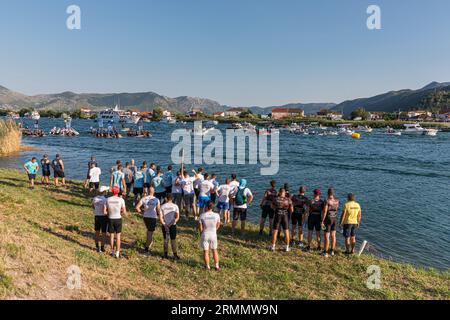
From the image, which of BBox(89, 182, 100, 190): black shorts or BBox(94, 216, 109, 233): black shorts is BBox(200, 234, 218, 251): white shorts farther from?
A: BBox(89, 182, 100, 190): black shorts

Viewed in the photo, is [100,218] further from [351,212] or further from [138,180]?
[351,212]

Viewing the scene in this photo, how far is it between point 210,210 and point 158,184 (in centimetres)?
570

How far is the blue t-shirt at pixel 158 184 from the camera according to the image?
46.3 ft

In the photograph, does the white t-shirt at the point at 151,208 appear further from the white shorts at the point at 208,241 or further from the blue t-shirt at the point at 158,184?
the blue t-shirt at the point at 158,184

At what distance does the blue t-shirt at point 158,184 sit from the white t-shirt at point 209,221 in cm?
563

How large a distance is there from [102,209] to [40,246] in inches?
69.8

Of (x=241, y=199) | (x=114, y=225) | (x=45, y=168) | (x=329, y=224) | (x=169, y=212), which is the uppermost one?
(x=45, y=168)

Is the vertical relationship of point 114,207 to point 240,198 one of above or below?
above

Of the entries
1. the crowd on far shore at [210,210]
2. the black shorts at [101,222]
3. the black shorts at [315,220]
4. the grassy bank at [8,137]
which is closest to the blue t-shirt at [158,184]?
the crowd on far shore at [210,210]

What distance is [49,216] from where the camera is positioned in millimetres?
12461

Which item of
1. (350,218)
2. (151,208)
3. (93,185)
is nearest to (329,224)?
(350,218)

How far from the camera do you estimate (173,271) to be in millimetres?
8969

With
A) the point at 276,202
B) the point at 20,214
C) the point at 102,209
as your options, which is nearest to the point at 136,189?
the point at 20,214
